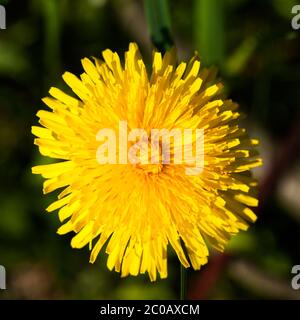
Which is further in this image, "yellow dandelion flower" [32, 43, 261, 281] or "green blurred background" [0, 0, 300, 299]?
"green blurred background" [0, 0, 300, 299]

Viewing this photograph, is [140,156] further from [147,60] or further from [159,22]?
[147,60]

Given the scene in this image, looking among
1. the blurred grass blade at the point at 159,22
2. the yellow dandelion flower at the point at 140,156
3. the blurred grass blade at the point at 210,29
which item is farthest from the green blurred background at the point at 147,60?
the yellow dandelion flower at the point at 140,156

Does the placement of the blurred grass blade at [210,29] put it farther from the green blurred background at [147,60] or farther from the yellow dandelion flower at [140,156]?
the yellow dandelion flower at [140,156]

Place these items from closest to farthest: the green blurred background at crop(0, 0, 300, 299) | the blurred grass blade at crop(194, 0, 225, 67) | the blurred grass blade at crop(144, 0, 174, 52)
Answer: the blurred grass blade at crop(144, 0, 174, 52) → the blurred grass blade at crop(194, 0, 225, 67) → the green blurred background at crop(0, 0, 300, 299)

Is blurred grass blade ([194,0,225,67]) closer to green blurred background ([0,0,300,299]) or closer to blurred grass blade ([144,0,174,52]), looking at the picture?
green blurred background ([0,0,300,299])

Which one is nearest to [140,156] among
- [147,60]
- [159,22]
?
[159,22]

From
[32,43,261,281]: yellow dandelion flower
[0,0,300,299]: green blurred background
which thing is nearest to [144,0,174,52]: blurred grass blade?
[32,43,261,281]: yellow dandelion flower
